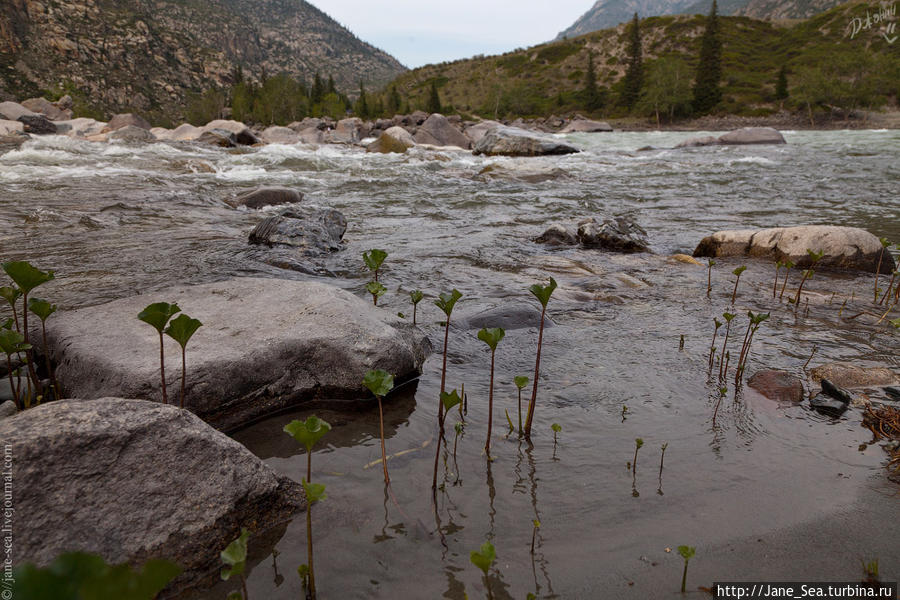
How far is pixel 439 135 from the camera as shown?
1123 inches

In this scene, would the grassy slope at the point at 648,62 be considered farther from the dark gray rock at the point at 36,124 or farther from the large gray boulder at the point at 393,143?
the dark gray rock at the point at 36,124

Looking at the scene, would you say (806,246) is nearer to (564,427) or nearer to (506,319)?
(506,319)

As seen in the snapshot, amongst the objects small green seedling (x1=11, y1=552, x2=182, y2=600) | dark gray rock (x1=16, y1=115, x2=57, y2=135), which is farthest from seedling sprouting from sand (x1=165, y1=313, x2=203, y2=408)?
dark gray rock (x1=16, y1=115, x2=57, y2=135)

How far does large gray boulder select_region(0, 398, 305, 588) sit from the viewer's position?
1.59 meters

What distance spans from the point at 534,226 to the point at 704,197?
5.48 meters

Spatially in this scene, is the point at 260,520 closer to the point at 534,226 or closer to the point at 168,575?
the point at 168,575

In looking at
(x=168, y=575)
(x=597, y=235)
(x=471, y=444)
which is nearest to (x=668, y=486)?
(x=471, y=444)

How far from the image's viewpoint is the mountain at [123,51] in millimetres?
68625

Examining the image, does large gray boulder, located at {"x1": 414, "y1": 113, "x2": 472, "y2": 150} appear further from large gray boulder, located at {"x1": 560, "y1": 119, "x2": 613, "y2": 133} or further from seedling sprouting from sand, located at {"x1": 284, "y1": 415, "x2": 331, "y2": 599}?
large gray boulder, located at {"x1": 560, "y1": 119, "x2": 613, "y2": 133}

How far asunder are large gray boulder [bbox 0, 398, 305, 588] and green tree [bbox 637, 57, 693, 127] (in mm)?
73977

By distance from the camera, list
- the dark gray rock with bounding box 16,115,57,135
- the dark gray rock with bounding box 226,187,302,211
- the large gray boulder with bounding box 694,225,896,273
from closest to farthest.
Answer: the large gray boulder with bounding box 694,225,896,273 < the dark gray rock with bounding box 226,187,302,211 < the dark gray rock with bounding box 16,115,57,135

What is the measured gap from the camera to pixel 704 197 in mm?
11438
